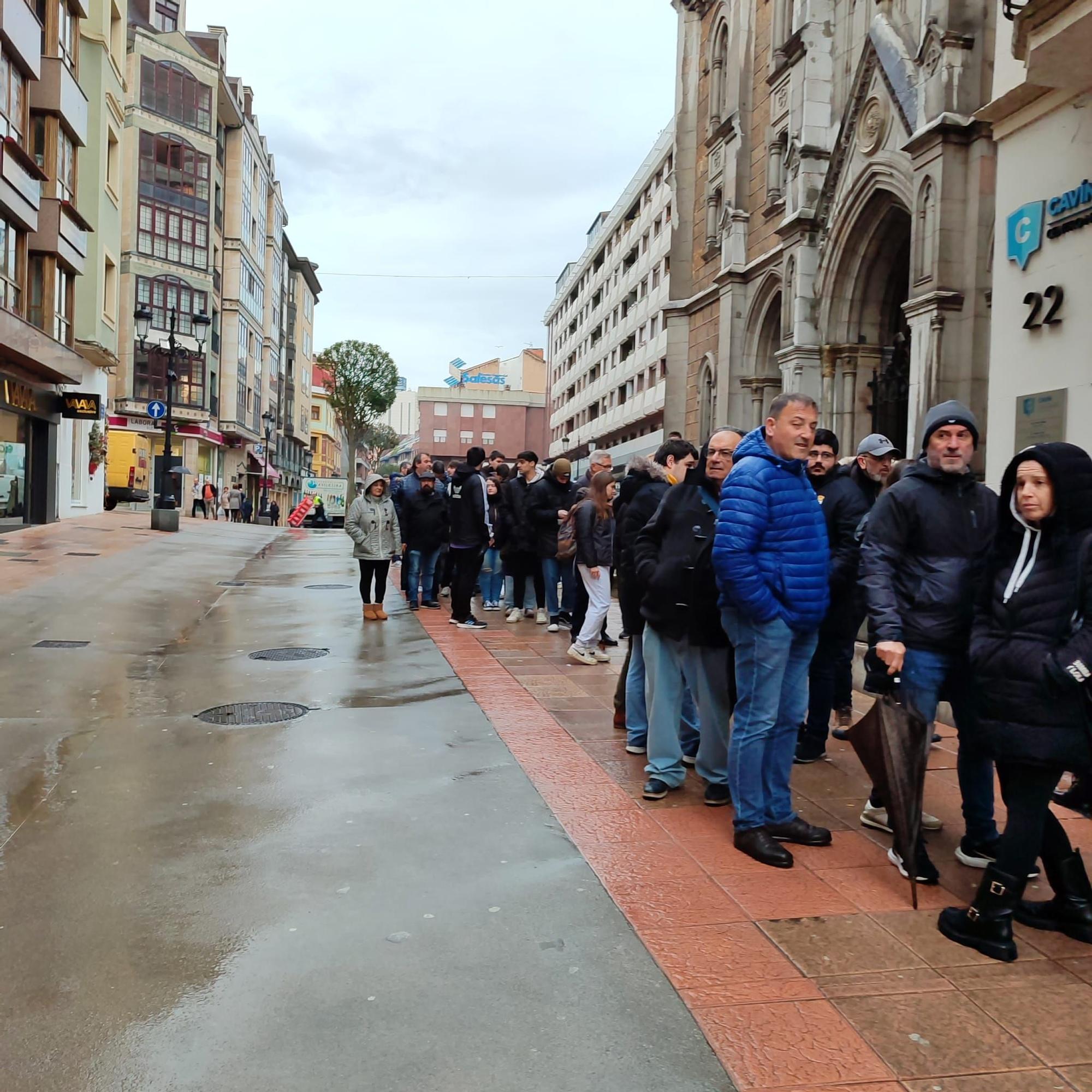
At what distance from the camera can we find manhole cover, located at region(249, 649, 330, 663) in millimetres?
8900

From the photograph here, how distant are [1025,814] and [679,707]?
1954mm

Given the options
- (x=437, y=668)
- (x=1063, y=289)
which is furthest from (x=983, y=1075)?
(x=1063, y=289)

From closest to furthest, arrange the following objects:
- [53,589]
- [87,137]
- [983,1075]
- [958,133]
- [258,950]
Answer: [983,1075]
[258,950]
[53,589]
[958,133]
[87,137]

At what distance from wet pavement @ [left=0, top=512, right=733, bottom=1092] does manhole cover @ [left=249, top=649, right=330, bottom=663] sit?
1321 millimetres

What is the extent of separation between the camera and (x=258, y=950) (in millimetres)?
3256

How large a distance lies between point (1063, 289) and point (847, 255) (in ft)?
30.4

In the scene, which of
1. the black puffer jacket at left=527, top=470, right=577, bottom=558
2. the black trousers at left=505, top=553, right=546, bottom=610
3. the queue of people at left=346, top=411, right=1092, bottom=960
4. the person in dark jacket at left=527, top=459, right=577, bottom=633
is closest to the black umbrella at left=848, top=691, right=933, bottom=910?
the queue of people at left=346, top=411, right=1092, bottom=960

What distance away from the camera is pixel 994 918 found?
10.9 feet

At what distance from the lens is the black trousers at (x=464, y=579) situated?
36.2 feet

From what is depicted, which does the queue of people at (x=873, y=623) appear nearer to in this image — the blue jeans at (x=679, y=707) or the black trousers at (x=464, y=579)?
the blue jeans at (x=679, y=707)

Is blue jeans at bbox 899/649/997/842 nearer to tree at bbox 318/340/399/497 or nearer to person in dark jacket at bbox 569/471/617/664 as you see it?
person in dark jacket at bbox 569/471/617/664

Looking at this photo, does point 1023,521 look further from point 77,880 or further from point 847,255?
point 847,255

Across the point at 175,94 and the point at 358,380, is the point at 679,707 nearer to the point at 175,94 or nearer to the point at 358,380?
the point at 175,94

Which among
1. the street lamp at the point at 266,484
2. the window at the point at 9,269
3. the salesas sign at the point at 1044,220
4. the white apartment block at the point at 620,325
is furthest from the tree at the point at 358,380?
the salesas sign at the point at 1044,220
